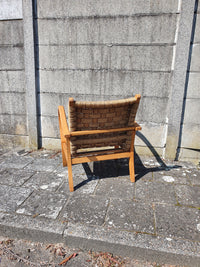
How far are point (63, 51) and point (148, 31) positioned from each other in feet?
4.44

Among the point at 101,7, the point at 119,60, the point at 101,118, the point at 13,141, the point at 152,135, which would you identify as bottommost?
the point at 13,141

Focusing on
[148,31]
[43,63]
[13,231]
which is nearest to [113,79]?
[148,31]

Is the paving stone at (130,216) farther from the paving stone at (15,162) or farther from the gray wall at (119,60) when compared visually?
the paving stone at (15,162)

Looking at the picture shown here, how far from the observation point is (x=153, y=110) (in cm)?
317

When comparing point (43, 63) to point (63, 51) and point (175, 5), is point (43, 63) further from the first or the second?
point (175, 5)

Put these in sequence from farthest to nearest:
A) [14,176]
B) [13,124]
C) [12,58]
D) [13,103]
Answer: [13,124] < [13,103] < [12,58] < [14,176]

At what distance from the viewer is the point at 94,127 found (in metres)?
2.25

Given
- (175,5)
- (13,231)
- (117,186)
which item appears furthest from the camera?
(175,5)

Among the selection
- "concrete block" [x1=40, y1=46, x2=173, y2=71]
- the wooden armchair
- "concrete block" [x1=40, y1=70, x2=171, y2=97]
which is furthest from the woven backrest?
"concrete block" [x1=40, y1=46, x2=173, y2=71]

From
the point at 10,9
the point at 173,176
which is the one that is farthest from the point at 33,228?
the point at 10,9

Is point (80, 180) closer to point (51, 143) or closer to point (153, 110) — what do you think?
point (51, 143)

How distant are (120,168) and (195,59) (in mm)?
1945

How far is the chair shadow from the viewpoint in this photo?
2.77 m

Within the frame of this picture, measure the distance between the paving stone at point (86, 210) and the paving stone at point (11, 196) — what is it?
546 mm
